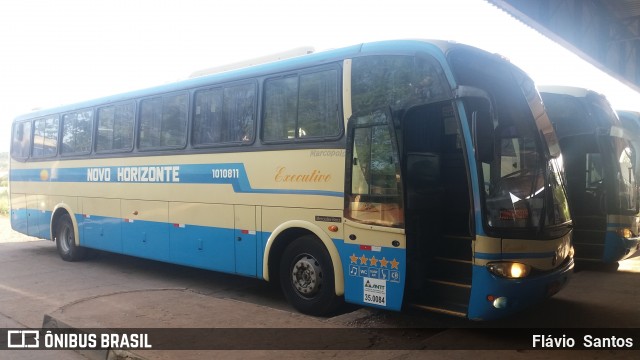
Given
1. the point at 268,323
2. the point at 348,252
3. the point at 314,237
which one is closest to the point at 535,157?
the point at 348,252

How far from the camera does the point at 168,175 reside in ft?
27.7

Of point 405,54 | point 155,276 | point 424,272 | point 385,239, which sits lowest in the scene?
point 155,276

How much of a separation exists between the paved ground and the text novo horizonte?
176 cm

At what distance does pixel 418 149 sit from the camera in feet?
19.6

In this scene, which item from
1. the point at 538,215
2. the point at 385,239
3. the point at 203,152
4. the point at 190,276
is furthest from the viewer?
the point at 190,276

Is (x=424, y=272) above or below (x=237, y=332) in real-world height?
above

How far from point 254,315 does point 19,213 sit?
30.7 feet

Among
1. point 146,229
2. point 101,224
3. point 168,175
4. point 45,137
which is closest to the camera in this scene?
point 168,175

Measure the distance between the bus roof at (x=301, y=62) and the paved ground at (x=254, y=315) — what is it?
9.98 feet

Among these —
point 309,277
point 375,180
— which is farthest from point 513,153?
point 309,277

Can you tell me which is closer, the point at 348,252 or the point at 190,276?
the point at 348,252

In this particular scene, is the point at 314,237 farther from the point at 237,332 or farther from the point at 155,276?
the point at 155,276

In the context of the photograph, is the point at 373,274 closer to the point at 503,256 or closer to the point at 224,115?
the point at 503,256

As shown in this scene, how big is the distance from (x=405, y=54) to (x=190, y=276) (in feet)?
19.1
